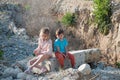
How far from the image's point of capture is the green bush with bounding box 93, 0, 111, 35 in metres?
12.6

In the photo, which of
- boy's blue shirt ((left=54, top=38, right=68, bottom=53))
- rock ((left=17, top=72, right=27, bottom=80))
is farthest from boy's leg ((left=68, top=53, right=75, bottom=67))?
rock ((left=17, top=72, right=27, bottom=80))

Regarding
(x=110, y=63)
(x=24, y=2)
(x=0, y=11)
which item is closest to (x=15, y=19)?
(x=0, y=11)

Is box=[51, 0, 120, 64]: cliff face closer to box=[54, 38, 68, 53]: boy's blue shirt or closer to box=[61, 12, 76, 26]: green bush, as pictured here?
box=[61, 12, 76, 26]: green bush

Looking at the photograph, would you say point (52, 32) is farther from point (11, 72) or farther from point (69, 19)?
point (11, 72)

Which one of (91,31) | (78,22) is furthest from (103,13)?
(78,22)

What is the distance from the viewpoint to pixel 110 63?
39.7 ft

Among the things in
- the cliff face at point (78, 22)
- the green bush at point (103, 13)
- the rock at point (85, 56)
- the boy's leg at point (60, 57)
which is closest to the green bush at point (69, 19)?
the cliff face at point (78, 22)

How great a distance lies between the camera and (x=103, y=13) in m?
12.7

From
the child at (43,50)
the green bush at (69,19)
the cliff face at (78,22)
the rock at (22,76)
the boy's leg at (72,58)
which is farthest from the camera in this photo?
the green bush at (69,19)

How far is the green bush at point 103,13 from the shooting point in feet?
41.4

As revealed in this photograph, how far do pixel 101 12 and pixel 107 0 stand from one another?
0.53 m

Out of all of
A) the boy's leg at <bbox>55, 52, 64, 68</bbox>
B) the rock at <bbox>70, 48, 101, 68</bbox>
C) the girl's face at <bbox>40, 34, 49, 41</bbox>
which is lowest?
the rock at <bbox>70, 48, 101, 68</bbox>

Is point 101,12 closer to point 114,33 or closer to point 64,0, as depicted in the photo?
point 114,33

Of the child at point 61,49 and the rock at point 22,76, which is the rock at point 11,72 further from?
the child at point 61,49
